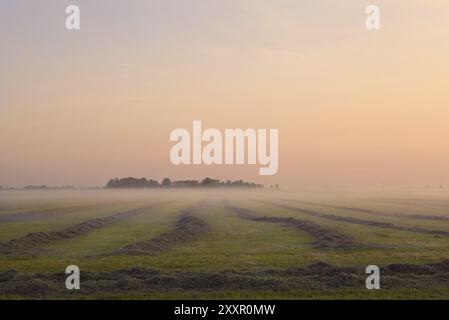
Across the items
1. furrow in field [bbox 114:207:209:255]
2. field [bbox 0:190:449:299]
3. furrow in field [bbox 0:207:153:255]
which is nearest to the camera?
field [bbox 0:190:449:299]

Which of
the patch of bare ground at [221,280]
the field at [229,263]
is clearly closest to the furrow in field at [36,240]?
the field at [229,263]

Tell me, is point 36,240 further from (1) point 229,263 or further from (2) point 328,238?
(2) point 328,238

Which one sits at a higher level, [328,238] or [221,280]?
[221,280]

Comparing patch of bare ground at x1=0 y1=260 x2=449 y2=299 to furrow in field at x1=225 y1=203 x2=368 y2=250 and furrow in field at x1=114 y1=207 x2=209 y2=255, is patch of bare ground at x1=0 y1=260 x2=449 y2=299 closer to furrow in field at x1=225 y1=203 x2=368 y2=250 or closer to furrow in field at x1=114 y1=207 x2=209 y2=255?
furrow in field at x1=114 y1=207 x2=209 y2=255

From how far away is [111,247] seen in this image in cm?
3475

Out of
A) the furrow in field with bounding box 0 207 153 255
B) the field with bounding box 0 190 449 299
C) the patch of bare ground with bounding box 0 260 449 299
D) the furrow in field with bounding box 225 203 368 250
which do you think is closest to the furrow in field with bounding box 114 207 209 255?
the field with bounding box 0 190 449 299

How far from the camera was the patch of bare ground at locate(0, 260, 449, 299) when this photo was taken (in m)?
20.9

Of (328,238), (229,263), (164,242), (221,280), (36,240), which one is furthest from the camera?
(36,240)

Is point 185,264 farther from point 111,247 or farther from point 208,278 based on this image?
point 111,247

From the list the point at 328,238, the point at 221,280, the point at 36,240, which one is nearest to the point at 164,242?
the point at 36,240

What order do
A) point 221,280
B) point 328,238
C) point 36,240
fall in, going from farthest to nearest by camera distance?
1. point 36,240
2. point 328,238
3. point 221,280

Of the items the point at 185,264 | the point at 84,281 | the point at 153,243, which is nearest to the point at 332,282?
the point at 185,264

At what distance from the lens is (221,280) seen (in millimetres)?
21984
